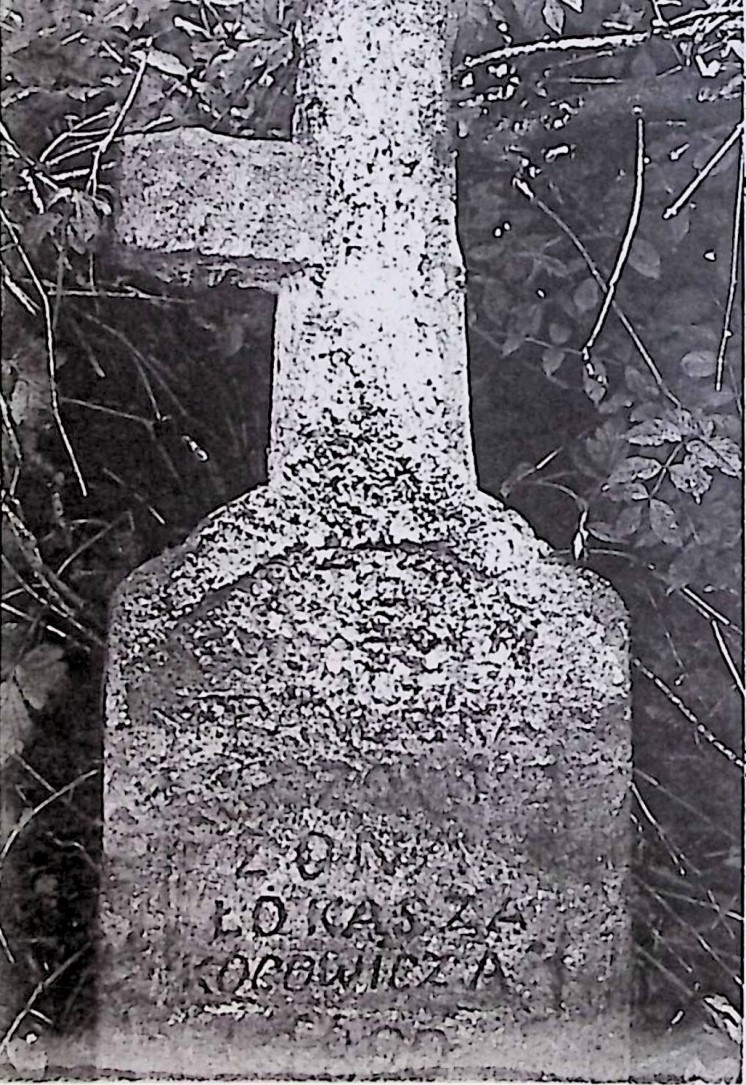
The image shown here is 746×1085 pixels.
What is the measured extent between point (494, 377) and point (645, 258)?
8.9 inches

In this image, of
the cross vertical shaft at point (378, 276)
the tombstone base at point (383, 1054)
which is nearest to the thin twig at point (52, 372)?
the cross vertical shaft at point (378, 276)

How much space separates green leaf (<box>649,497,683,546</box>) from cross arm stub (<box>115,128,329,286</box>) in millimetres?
519

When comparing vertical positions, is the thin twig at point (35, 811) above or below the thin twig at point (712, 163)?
below

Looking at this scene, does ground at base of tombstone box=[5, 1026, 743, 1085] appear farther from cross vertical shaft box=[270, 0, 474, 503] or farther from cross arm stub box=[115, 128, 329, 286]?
cross arm stub box=[115, 128, 329, 286]

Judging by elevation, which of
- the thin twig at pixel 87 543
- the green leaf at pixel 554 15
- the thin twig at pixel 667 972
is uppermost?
the green leaf at pixel 554 15

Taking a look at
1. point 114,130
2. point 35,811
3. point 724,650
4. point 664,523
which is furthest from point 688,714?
point 114,130

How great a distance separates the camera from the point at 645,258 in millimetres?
1486

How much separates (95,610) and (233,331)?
36 centimetres

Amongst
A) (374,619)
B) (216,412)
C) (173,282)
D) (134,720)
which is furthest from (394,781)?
(173,282)

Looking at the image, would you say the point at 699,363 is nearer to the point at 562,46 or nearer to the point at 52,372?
the point at 562,46

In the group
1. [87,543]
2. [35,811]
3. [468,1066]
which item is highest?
[87,543]

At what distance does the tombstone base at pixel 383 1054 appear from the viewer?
1.44 meters

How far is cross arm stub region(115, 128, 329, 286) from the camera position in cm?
146

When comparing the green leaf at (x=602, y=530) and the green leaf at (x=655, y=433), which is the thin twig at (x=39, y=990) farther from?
the green leaf at (x=655, y=433)
